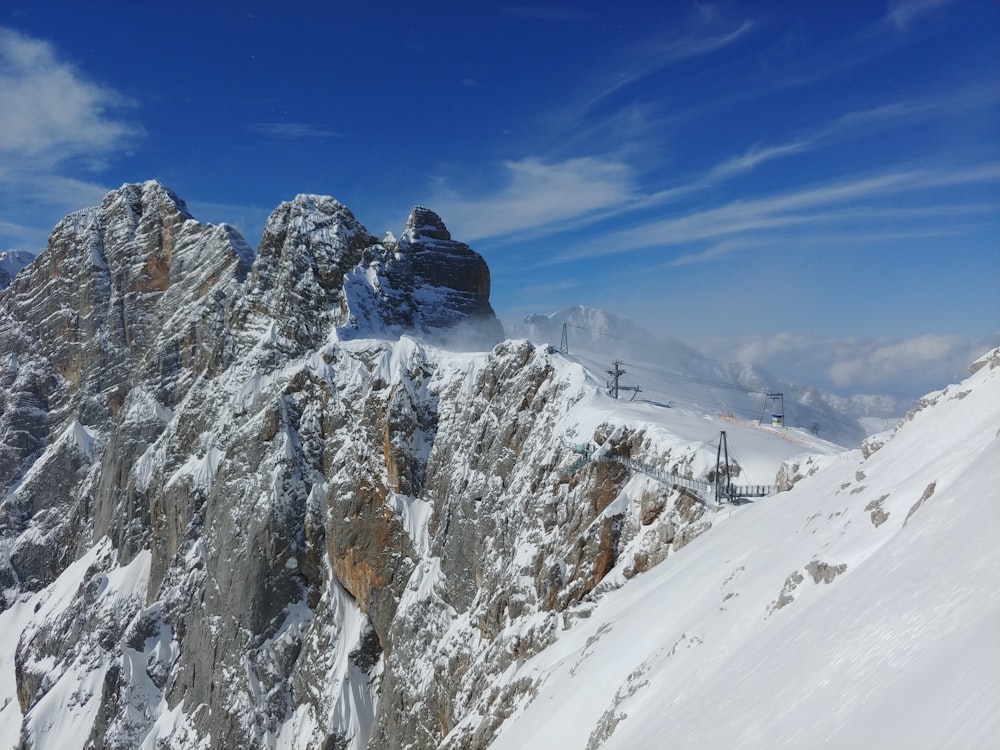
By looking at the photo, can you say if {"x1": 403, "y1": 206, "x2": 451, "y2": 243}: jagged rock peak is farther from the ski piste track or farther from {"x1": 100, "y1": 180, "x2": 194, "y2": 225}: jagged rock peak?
the ski piste track


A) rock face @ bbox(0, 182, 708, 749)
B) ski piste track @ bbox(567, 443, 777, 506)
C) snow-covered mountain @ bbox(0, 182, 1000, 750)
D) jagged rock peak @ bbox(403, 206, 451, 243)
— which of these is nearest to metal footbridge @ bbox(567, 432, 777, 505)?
ski piste track @ bbox(567, 443, 777, 506)

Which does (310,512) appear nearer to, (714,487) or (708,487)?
(708,487)

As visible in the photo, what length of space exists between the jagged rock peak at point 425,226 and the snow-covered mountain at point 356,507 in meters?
0.48

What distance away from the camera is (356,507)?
7125 cm

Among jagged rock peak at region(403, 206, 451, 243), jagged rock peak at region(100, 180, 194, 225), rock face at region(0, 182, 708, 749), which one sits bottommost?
rock face at region(0, 182, 708, 749)

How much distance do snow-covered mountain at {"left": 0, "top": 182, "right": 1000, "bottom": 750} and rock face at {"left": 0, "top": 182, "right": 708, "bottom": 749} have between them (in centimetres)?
30

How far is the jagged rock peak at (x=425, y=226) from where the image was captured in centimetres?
9662

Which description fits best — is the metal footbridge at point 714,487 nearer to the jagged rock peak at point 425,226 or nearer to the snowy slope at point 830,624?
the snowy slope at point 830,624

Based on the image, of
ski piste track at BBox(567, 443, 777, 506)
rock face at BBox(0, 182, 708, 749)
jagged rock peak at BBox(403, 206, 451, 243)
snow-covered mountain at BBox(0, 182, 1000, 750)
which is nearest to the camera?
snow-covered mountain at BBox(0, 182, 1000, 750)

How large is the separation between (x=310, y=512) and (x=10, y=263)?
513 ft

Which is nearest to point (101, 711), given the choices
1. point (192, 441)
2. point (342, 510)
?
point (192, 441)

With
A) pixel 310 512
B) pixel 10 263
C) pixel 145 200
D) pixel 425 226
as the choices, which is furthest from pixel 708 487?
pixel 10 263

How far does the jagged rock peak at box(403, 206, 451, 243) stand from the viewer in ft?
317

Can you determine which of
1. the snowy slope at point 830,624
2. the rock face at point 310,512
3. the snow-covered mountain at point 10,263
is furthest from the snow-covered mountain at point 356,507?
the snow-covered mountain at point 10,263
